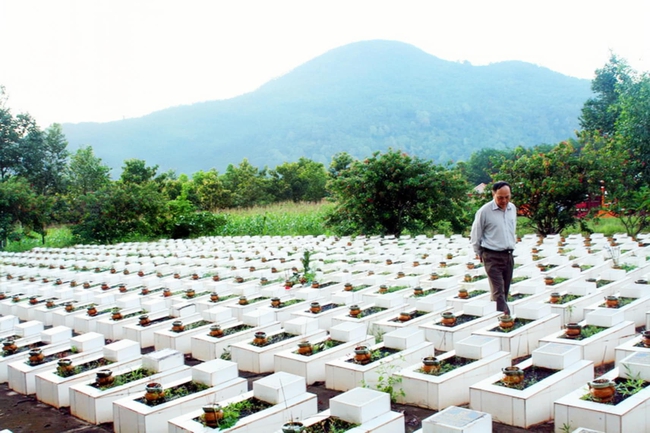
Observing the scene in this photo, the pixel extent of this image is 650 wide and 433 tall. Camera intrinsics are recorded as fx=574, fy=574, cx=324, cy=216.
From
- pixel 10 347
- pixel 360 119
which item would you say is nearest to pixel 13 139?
pixel 10 347

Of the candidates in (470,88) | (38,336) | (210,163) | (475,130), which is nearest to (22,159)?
(38,336)

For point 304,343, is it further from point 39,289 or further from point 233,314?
point 39,289

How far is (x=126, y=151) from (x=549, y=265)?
116m

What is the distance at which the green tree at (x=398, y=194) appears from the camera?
1472 centimetres

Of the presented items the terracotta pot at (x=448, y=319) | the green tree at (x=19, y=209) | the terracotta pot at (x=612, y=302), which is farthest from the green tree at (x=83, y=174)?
the terracotta pot at (x=612, y=302)

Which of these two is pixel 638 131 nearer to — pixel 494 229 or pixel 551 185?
pixel 551 185

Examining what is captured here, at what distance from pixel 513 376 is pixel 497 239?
2098 millimetres

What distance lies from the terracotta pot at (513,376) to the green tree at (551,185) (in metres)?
10.4

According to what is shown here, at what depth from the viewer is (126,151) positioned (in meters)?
115

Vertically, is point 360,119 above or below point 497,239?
above

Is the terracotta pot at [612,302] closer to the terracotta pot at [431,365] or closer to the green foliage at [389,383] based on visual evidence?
the terracotta pot at [431,365]

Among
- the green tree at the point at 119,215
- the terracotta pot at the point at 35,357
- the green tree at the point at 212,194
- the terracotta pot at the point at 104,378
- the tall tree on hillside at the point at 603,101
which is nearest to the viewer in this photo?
the terracotta pot at the point at 104,378

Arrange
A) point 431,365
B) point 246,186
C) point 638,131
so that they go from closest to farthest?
point 431,365 < point 638,131 < point 246,186

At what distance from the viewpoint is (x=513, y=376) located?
11.0 ft
